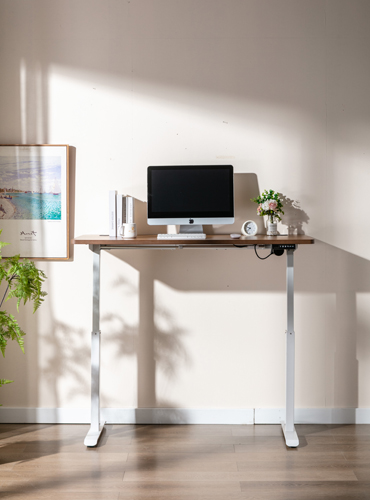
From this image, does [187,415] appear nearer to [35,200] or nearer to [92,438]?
[92,438]

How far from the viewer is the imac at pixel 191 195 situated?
102 inches

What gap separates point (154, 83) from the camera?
272cm

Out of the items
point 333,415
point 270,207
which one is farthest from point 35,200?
point 333,415

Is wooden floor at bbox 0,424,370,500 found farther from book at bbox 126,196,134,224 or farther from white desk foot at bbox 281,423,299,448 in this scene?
book at bbox 126,196,134,224

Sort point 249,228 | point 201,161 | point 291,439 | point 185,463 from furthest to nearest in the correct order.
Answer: point 201,161
point 249,228
point 291,439
point 185,463

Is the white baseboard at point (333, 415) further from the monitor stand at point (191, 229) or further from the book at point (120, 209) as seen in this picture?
the book at point (120, 209)

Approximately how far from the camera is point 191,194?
259 cm

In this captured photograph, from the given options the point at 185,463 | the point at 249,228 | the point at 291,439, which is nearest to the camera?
the point at 185,463

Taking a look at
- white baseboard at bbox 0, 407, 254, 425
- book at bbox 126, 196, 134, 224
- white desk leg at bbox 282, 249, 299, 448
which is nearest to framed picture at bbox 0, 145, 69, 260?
book at bbox 126, 196, 134, 224

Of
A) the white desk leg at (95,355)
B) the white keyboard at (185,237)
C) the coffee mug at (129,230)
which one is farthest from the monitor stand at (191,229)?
the white desk leg at (95,355)

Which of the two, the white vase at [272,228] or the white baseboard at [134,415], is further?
the white baseboard at [134,415]

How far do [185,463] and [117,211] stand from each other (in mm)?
1386

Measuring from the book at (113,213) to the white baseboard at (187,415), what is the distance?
1.11m

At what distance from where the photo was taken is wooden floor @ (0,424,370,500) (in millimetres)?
2084
